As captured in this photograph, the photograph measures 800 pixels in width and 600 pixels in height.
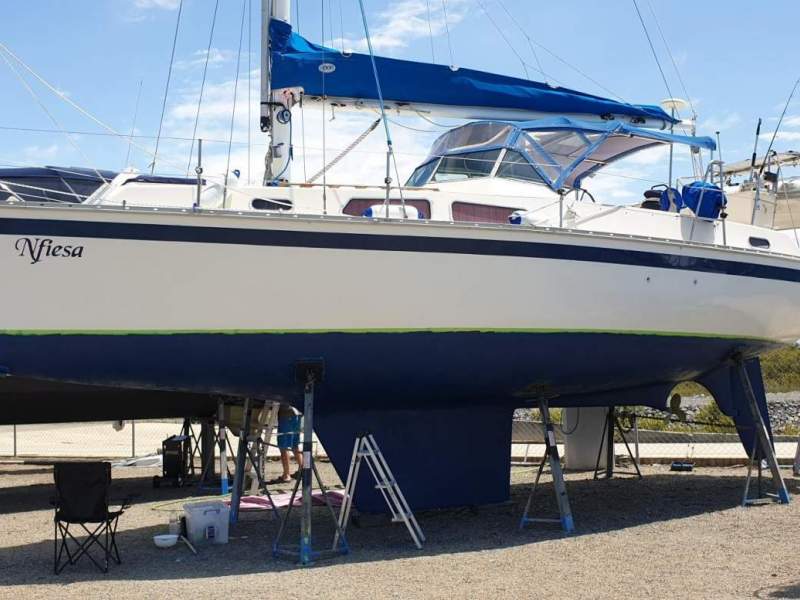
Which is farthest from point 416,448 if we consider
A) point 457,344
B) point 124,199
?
point 124,199

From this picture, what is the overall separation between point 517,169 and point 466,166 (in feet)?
1.61

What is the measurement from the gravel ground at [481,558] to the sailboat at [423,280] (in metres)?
0.85

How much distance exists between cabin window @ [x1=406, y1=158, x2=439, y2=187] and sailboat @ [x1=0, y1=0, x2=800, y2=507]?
0.13ft

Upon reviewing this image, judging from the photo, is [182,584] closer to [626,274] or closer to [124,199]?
[124,199]

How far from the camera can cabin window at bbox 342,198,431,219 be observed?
7891 millimetres

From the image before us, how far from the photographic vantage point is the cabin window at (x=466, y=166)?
9195 mm

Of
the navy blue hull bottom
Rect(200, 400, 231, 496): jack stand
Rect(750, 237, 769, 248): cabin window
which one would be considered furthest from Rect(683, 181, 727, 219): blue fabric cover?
Rect(200, 400, 231, 496): jack stand

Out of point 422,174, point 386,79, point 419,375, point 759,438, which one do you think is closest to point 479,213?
point 419,375

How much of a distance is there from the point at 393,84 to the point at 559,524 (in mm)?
4280

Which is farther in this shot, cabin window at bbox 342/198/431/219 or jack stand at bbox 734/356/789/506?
jack stand at bbox 734/356/789/506

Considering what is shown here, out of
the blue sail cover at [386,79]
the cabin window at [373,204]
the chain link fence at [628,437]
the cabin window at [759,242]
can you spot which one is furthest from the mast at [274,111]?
the chain link fence at [628,437]

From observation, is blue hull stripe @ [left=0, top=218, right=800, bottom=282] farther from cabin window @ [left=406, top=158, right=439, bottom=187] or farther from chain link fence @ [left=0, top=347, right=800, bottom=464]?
chain link fence @ [left=0, top=347, right=800, bottom=464]

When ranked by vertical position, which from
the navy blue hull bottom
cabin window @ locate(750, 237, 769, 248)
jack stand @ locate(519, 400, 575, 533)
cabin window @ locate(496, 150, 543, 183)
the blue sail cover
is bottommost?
jack stand @ locate(519, 400, 575, 533)

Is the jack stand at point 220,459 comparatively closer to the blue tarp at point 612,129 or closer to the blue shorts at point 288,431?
the blue shorts at point 288,431
